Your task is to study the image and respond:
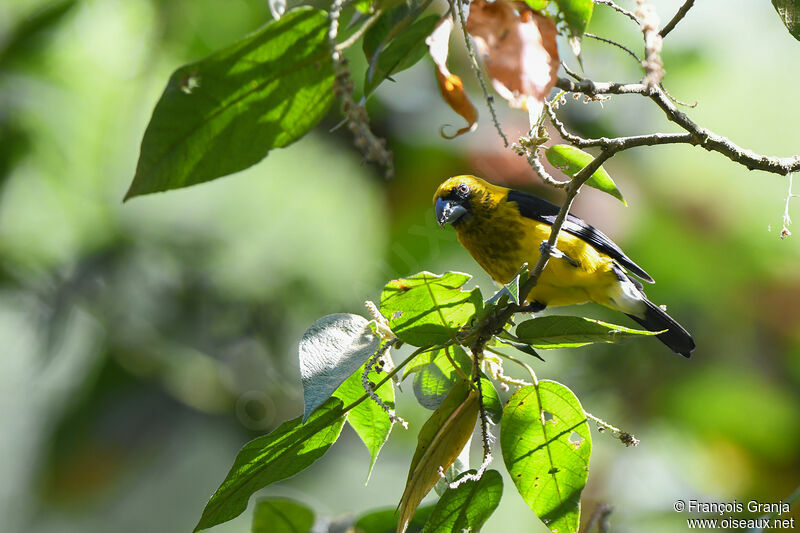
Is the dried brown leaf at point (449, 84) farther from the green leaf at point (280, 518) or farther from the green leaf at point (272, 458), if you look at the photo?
the green leaf at point (280, 518)

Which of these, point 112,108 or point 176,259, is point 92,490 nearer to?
point 176,259

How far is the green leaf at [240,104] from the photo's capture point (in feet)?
3.24

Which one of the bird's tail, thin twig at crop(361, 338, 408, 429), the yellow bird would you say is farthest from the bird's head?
thin twig at crop(361, 338, 408, 429)

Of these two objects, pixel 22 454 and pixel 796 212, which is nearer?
pixel 796 212

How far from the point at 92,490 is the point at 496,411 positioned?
401 centimetres

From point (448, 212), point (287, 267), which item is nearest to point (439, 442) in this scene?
point (448, 212)

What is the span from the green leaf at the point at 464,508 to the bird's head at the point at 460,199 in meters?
1.20

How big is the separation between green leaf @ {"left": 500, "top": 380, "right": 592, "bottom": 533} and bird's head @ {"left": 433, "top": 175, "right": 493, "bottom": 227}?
3.86ft

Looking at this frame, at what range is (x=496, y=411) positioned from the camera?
1228 millimetres

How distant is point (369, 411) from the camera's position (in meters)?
1.22

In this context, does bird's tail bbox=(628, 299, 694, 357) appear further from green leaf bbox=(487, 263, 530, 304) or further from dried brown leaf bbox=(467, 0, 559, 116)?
dried brown leaf bbox=(467, 0, 559, 116)

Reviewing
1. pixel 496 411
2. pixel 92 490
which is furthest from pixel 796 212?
pixel 92 490

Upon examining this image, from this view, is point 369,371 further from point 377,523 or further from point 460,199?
point 460,199

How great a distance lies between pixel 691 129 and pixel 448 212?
51.6 inches
